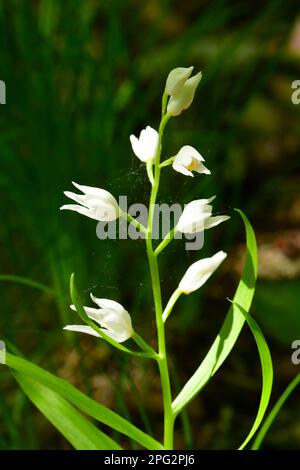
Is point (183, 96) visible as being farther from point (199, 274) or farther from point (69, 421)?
point (69, 421)

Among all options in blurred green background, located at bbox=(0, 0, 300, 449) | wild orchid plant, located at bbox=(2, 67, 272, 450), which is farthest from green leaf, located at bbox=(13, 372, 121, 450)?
blurred green background, located at bbox=(0, 0, 300, 449)

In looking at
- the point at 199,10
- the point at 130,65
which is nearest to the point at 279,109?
the point at 199,10

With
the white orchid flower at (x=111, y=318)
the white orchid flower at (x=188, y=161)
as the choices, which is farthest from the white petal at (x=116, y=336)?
the white orchid flower at (x=188, y=161)

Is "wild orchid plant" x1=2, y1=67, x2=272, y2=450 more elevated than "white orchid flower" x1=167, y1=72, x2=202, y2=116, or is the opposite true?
"white orchid flower" x1=167, y1=72, x2=202, y2=116

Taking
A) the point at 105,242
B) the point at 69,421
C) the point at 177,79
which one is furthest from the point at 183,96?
the point at 105,242

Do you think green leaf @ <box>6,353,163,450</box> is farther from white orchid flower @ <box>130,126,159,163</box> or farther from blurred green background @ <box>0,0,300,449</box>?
blurred green background @ <box>0,0,300,449</box>

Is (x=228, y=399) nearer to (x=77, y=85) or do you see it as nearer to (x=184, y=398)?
(x=77, y=85)
